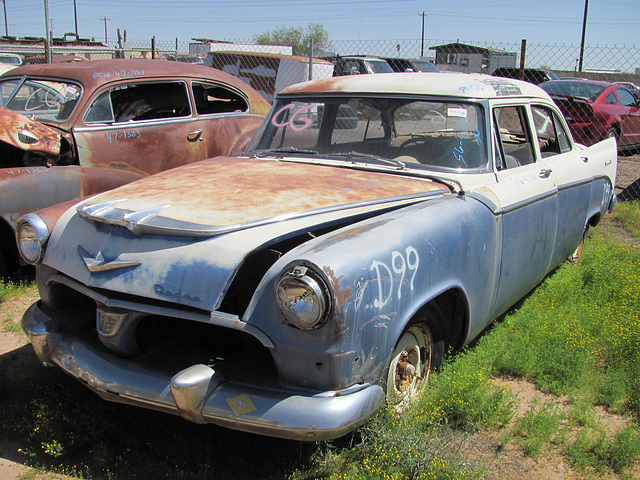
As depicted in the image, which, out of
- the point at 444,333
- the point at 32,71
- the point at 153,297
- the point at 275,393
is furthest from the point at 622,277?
the point at 32,71

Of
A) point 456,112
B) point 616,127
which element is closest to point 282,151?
point 456,112

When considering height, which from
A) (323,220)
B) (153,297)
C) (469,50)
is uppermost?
(469,50)

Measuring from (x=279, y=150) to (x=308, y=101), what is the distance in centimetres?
39

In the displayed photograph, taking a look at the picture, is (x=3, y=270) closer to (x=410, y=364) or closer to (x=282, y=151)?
(x=282, y=151)

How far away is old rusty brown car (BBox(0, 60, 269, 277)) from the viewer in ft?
14.8

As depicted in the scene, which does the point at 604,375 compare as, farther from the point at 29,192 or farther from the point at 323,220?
the point at 29,192

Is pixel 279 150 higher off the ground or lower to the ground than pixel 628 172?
Answer: higher

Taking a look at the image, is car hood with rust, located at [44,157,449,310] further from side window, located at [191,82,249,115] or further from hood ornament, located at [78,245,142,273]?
side window, located at [191,82,249,115]

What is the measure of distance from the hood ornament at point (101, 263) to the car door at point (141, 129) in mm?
2802

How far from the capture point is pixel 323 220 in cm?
263

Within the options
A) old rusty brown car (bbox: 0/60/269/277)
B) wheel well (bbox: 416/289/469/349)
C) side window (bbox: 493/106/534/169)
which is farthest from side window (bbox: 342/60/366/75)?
wheel well (bbox: 416/289/469/349)

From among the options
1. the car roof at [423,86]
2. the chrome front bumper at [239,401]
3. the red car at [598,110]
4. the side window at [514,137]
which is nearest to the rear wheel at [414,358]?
the chrome front bumper at [239,401]

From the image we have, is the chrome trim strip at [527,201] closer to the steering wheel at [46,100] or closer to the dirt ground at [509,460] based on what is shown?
the dirt ground at [509,460]

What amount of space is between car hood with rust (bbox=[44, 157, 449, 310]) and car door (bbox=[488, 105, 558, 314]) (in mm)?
485
